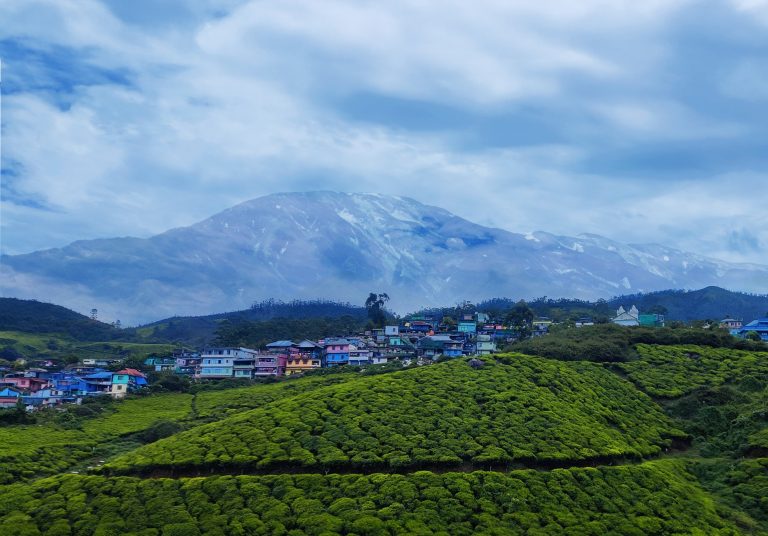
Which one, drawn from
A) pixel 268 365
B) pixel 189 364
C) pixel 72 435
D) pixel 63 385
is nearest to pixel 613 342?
pixel 268 365

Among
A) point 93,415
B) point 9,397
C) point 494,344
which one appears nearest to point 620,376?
point 494,344

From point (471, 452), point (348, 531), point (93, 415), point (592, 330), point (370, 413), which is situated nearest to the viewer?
point (348, 531)

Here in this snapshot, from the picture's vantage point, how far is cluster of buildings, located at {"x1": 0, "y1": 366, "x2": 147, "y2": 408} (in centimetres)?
8812

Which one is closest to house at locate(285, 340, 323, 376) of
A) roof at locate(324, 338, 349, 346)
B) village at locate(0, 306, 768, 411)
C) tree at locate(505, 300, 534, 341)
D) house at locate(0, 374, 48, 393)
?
village at locate(0, 306, 768, 411)

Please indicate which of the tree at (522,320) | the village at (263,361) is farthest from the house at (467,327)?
→ the tree at (522,320)

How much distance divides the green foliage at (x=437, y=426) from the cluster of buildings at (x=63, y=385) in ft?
136

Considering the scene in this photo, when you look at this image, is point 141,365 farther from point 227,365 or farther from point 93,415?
point 93,415

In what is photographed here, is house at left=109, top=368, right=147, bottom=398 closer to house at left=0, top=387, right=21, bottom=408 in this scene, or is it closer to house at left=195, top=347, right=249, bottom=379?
house at left=0, top=387, right=21, bottom=408

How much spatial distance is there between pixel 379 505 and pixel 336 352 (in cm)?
7057

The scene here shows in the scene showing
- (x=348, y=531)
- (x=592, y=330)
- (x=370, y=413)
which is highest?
(x=592, y=330)

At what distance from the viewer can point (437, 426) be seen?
1983 inches

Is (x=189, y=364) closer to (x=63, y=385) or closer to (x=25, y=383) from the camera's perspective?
(x=63, y=385)

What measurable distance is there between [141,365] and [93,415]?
33.7 metres

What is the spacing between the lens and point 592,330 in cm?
8456
